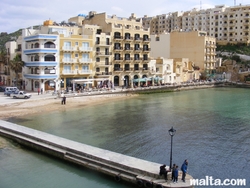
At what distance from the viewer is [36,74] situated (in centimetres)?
6125

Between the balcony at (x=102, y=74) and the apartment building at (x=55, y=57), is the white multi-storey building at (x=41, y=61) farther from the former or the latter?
the balcony at (x=102, y=74)

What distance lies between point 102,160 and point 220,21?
120 metres

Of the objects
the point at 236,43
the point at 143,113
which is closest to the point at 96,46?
the point at 143,113

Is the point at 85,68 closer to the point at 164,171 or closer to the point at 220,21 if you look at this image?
the point at 164,171

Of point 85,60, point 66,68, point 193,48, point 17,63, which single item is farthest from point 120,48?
point 193,48

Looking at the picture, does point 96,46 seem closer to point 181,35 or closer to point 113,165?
point 181,35

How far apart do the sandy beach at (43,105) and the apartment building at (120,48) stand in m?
13.6

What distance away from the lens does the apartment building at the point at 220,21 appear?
12556 cm

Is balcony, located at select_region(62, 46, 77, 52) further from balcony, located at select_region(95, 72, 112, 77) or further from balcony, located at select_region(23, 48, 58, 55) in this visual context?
balcony, located at select_region(95, 72, 112, 77)

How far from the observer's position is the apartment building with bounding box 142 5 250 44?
125562 millimetres

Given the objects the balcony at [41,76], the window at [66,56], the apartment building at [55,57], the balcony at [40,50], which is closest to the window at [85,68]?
the apartment building at [55,57]

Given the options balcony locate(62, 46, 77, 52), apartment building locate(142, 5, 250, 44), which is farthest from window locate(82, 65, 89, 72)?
apartment building locate(142, 5, 250, 44)

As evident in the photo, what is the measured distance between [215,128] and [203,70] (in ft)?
216

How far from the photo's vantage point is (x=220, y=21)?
130000 mm
